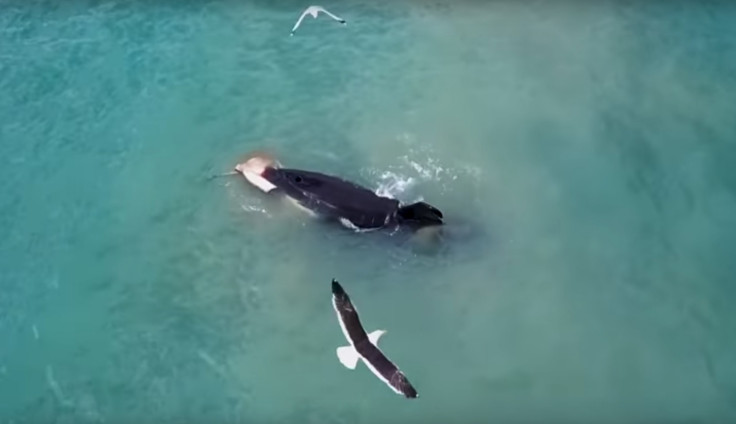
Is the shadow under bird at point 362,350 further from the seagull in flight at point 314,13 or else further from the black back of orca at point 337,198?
the seagull in flight at point 314,13

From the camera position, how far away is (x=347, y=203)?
11.4m

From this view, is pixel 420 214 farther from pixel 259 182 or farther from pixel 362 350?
pixel 259 182

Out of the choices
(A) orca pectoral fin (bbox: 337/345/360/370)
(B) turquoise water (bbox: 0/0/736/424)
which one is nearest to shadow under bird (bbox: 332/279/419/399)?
(A) orca pectoral fin (bbox: 337/345/360/370)

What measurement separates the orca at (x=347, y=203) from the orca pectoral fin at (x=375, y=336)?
1.46 metres

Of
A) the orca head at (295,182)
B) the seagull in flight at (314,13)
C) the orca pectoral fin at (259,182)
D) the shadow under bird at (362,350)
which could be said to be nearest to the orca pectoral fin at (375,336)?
the shadow under bird at (362,350)

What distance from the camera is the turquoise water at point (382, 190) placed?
1053 cm

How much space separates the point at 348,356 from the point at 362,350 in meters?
0.18

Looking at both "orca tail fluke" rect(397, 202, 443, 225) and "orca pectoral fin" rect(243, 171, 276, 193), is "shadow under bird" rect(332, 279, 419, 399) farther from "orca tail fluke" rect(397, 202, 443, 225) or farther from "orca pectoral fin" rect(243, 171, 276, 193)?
"orca pectoral fin" rect(243, 171, 276, 193)

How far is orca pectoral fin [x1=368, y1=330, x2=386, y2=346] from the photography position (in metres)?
10.7

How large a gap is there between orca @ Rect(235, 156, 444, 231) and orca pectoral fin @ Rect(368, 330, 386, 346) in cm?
146

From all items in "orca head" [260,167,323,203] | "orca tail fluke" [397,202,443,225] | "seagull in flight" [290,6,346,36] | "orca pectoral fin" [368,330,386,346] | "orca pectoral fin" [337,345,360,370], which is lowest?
"orca pectoral fin" [337,345,360,370]

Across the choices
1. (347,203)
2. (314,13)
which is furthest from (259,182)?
(314,13)

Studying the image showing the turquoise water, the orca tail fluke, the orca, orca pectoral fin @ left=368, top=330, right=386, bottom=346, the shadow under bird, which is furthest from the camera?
the orca

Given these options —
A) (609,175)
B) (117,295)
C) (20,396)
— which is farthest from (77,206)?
(609,175)
